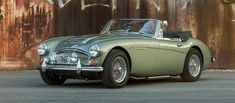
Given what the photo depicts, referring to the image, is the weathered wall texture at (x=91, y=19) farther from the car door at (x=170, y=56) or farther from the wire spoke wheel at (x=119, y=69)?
the wire spoke wheel at (x=119, y=69)

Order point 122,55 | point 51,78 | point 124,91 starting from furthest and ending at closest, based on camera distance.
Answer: point 51,78
point 122,55
point 124,91

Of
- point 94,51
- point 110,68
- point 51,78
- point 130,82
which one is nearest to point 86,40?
point 94,51

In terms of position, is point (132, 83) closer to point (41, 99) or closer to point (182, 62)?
point (182, 62)

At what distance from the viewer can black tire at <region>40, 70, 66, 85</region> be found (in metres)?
11.2

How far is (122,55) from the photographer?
1090 cm

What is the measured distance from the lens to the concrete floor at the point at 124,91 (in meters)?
9.20

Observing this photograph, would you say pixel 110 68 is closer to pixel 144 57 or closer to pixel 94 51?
pixel 94 51

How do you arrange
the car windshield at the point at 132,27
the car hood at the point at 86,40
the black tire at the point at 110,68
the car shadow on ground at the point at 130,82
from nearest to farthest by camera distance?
the black tire at the point at 110,68, the car hood at the point at 86,40, the car shadow on ground at the point at 130,82, the car windshield at the point at 132,27

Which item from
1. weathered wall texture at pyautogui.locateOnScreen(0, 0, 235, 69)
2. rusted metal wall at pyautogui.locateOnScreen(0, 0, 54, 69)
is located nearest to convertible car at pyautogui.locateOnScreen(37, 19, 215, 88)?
weathered wall texture at pyautogui.locateOnScreen(0, 0, 235, 69)

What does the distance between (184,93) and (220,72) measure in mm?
5806

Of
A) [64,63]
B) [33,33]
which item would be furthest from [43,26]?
[64,63]

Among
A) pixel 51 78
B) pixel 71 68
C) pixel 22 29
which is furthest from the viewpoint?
pixel 22 29

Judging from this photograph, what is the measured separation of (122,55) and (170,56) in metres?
1.52

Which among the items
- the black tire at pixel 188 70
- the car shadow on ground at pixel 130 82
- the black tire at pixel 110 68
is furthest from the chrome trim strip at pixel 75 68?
the black tire at pixel 188 70
